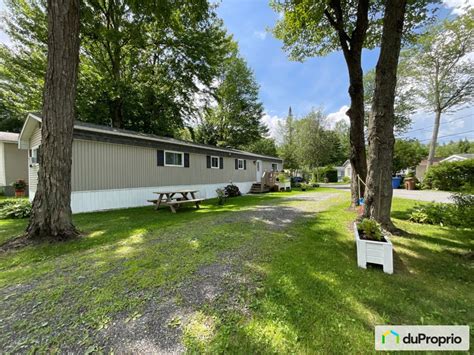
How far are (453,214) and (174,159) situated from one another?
1059cm

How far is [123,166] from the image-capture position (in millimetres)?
9023

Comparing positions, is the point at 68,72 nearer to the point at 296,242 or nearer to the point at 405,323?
the point at 296,242

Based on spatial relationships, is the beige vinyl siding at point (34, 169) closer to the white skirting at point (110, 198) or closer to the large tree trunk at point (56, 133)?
the white skirting at point (110, 198)

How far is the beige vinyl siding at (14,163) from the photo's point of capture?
1371 cm

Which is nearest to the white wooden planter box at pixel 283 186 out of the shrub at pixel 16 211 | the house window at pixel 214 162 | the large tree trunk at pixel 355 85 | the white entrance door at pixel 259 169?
the white entrance door at pixel 259 169

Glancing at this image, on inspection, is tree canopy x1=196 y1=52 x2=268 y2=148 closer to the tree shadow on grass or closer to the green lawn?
the green lawn

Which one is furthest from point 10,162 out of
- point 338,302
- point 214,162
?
point 338,302

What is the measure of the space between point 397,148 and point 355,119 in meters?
17.3

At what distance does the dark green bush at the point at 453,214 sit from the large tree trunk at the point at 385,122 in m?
1.06

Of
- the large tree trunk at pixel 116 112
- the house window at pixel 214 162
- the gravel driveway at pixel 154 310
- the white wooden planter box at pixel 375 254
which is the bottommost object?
the gravel driveway at pixel 154 310

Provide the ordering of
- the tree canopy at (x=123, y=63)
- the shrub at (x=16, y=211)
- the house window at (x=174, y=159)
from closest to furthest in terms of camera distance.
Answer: the shrub at (x=16, y=211) → the house window at (x=174, y=159) → the tree canopy at (x=123, y=63)

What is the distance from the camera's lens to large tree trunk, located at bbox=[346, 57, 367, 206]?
7074mm

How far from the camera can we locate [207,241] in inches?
168

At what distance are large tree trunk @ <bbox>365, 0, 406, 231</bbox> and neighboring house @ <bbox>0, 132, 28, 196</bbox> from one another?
1947 cm
